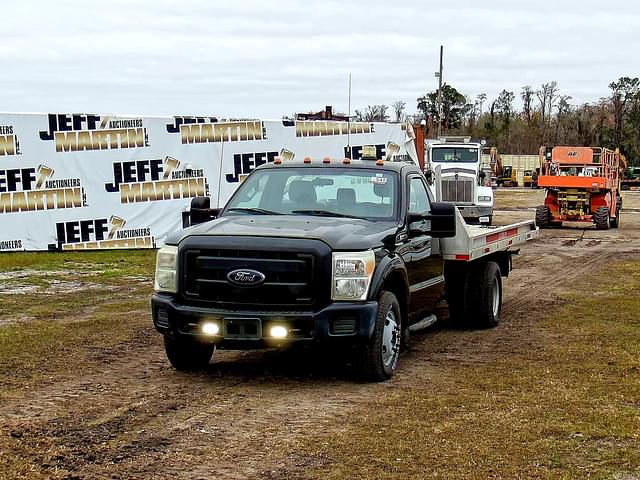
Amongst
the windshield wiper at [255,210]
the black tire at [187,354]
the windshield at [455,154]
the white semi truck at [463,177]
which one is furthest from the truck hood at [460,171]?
the black tire at [187,354]

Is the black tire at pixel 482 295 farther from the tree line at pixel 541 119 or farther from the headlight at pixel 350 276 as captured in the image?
the tree line at pixel 541 119

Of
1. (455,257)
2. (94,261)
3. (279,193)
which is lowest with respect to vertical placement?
(94,261)

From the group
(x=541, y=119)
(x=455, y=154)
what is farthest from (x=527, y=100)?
(x=455, y=154)

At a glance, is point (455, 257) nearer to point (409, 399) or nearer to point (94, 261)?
point (409, 399)

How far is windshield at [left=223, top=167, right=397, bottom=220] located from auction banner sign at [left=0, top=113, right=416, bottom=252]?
9282 mm

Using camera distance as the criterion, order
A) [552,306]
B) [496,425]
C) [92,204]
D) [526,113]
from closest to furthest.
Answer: [496,425], [552,306], [92,204], [526,113]

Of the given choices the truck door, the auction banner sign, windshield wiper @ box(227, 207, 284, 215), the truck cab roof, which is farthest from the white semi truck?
windshield wiper @ box(227, 207, 284, 215)

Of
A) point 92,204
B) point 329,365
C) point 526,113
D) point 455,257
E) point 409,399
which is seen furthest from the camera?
point 526,113

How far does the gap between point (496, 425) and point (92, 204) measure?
14385 mm

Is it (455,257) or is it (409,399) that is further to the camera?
(455,257)

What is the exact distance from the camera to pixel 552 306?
12.6m

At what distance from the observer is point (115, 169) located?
64.4 feet

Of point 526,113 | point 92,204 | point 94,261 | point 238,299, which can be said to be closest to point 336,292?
point 238,299

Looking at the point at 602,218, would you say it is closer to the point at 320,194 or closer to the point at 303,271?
the point at 320,194
